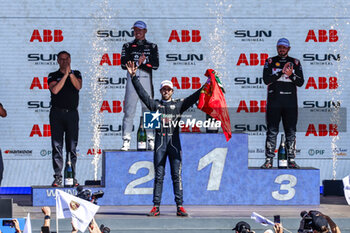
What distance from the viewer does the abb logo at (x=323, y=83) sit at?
12906 mm

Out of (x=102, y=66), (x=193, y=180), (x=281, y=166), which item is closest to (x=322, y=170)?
(x=281, y=166)

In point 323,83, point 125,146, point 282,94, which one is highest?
point 323,83

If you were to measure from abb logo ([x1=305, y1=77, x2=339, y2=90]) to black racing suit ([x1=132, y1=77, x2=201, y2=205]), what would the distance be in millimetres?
3370

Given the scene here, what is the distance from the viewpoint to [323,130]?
1293 cm

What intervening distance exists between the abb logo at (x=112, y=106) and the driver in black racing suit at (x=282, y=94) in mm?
2379

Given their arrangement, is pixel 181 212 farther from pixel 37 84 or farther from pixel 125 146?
pixel 37 84

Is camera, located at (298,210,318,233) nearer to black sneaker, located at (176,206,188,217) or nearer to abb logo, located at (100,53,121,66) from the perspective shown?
black sneaker, located at (176,206,188,217)

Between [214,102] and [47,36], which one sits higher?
[47,36]

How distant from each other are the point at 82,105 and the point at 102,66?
62 centimetres

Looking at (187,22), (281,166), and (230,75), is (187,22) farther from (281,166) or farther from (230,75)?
(281,166)

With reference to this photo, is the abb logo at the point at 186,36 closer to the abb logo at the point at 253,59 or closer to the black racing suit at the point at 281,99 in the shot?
the abb logo at the point at 253,59

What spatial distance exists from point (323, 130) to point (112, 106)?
→ 3034mm

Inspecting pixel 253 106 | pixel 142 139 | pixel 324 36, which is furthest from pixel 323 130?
pixel 142 139

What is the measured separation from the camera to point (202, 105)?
34.4 feet
